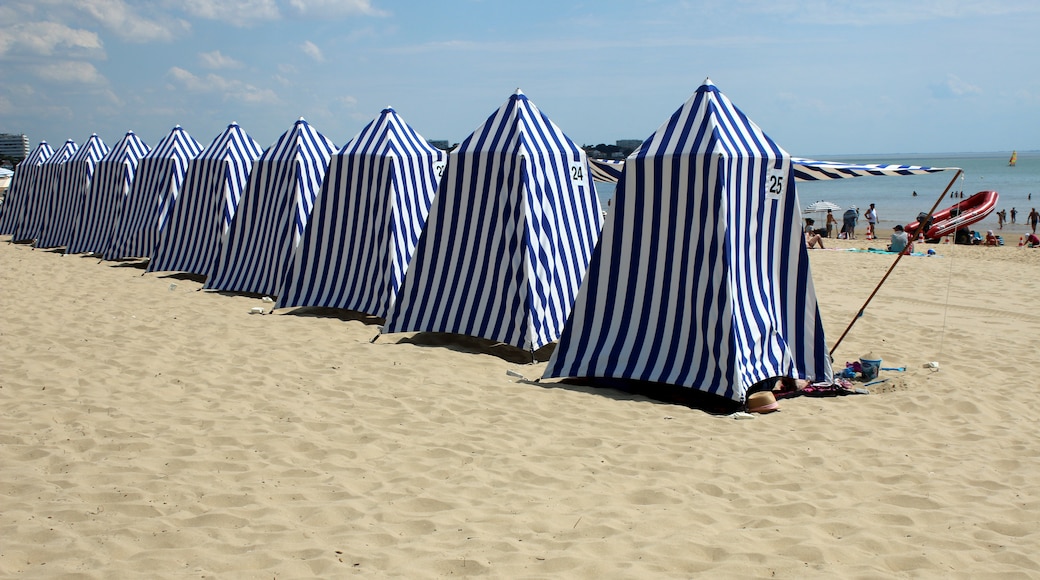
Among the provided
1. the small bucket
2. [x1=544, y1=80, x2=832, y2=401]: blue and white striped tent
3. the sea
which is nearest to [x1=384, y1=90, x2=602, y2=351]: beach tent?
[x1=544, y1=80, x2=832, y2=401]: blue and white striped tent

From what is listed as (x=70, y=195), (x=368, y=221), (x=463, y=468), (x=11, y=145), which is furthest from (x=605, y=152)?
(x=11, y=145)

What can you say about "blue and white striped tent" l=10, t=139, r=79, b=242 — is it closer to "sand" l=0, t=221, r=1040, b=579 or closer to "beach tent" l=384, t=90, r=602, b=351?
"sand" l=0, t=221, r=1040, b=579

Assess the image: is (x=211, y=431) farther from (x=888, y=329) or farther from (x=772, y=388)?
(x=888, y=329)

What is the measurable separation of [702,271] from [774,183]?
2.84 ft

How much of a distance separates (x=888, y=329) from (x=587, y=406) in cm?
447

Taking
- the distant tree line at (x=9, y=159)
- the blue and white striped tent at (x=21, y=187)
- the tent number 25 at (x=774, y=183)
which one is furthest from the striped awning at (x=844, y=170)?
the distant tree line at (x=9, y=159)

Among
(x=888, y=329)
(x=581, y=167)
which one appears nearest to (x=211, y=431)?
(x=581, y=167)

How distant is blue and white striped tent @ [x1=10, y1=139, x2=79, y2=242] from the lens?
18.6 meters

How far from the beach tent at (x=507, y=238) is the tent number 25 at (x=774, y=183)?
2101 millimetres

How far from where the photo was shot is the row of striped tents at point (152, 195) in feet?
47.2

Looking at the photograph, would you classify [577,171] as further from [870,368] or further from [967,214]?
[967,214]

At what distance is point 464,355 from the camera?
24.7 ft

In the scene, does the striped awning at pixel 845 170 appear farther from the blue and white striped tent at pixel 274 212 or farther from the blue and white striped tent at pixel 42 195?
the blue and white striped tent at pixel 42 195

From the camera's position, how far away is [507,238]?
7730 mm
